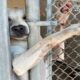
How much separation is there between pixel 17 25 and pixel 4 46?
123 mm

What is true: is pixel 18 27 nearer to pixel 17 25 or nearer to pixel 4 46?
pixel 17 25

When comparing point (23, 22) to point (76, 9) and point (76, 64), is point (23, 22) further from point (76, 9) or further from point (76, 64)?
point (76, 64)

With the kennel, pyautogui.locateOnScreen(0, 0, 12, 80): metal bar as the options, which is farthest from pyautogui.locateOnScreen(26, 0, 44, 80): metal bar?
pyautogui.locateOnScreen(0, 0, 12, 80): metal bar

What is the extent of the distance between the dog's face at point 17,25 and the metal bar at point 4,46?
0.12 feet

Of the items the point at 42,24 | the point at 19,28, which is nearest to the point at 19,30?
the point at 19,28

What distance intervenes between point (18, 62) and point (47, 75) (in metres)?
0.25

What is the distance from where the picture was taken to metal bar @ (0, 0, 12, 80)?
123cm

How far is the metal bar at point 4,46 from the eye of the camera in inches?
48.3

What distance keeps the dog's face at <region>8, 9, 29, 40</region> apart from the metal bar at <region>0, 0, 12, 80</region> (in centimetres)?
4

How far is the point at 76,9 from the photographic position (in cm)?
144

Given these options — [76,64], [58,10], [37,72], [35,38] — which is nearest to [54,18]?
[58,10]

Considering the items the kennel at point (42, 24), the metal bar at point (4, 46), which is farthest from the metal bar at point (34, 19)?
the metal bar at point (4, 46)

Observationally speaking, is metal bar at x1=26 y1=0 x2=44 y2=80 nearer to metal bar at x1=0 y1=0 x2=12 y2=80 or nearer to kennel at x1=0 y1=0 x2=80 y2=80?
kennel at x1=0 y1=0 x2=80 y2=80

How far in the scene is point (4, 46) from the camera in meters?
1.26
